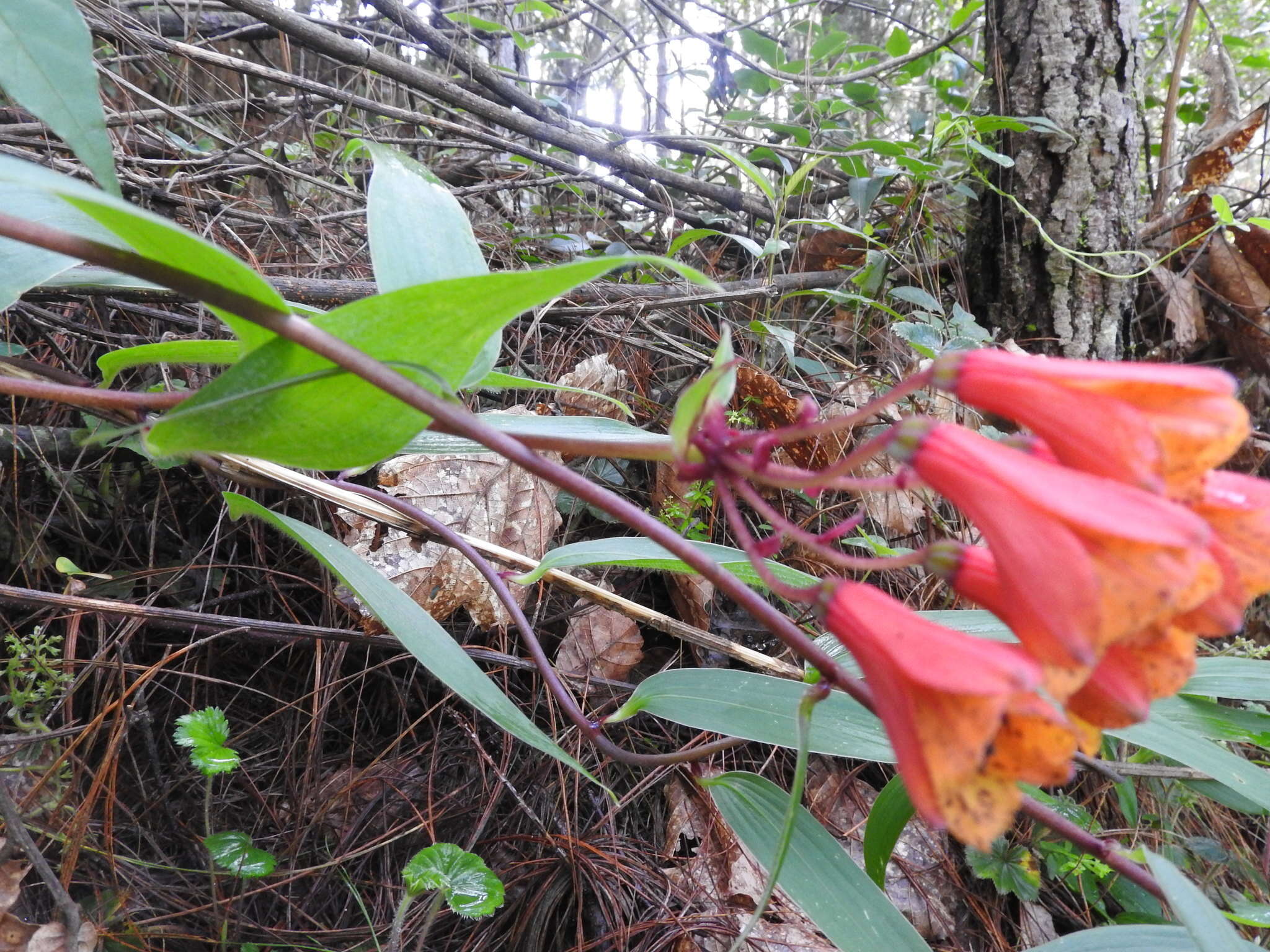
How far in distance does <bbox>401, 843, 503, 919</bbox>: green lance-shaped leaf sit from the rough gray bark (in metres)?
1.51

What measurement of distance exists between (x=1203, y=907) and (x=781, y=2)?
517 cm

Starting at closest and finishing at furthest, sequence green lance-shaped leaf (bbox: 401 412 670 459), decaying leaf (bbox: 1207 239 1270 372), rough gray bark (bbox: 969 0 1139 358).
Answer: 1. green lance-shaped leaf (bbox: 401 412 670 459)
2. rough gray bark (bbox: 969 0 1139 358)
3. decaying leaf (bbox: 1207 239 1270 372)

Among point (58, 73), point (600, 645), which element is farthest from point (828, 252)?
point (58, 73)

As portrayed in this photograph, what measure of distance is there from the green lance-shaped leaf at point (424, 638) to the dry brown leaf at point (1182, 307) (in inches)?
69.5

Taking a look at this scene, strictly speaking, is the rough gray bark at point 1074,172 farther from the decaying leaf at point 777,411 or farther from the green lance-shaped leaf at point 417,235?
the green lance-shaped leaf at point 417,235

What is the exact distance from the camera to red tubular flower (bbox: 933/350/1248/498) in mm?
353

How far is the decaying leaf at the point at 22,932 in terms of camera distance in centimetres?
83

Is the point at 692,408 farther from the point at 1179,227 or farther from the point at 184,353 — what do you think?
the point at 1179,227

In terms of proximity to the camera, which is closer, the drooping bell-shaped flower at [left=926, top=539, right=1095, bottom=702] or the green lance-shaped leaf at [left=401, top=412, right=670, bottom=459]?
the drooping bell-shaped flower at [left=926, top=539, right=1095, bottom=702]

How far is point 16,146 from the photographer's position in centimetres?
116

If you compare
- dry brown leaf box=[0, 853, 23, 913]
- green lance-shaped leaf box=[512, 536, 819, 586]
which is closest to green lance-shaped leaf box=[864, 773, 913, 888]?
green lance-shaped leaf box=[512, 536, 819, 586]

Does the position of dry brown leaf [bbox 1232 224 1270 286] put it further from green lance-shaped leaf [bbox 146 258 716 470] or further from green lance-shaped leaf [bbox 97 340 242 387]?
green lance-shaped leaf [bbox 97 340 242 387]

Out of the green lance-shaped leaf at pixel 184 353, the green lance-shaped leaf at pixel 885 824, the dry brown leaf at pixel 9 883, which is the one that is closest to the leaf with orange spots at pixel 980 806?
the green lance-shaped leaf at pixel 885 824

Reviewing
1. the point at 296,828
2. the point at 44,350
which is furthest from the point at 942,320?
the point at 44,350
